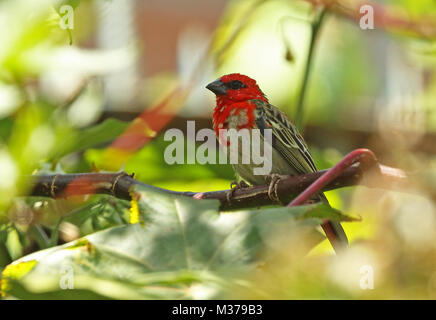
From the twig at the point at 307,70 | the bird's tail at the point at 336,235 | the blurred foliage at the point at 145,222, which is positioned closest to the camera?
the blurred foliage at the point at 145,222

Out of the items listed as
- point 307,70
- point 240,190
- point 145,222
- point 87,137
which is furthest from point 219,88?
point 145,222

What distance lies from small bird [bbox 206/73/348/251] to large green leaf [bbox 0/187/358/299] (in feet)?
2.87

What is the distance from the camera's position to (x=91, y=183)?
0.87 meters

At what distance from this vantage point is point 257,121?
1.67 m

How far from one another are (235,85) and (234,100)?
1.7 inches

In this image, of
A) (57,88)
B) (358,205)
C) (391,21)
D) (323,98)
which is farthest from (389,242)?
(57,88)

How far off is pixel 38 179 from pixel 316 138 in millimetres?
1719

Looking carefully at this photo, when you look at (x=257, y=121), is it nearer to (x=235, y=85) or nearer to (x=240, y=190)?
(x=235, y=85)

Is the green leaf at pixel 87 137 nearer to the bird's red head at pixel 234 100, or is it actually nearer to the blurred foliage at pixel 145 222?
the blurred foliage at pixel 145 222

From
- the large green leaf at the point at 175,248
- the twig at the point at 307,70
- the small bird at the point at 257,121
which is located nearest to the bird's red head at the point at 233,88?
the small bird at the point at 257,121

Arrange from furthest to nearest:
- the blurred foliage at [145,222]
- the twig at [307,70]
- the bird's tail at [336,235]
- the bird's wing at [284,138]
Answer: the bird's wing at [284,138], the twig at [307,70], the bird's tail at [336,235], the blurred foliage at [145,222]

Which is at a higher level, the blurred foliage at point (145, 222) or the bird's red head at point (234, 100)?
the bird's red head at point (234, 100)

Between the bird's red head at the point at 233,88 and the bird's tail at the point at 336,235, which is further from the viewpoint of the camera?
the bird's red head at the point at 233,88

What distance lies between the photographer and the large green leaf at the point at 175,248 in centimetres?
60
